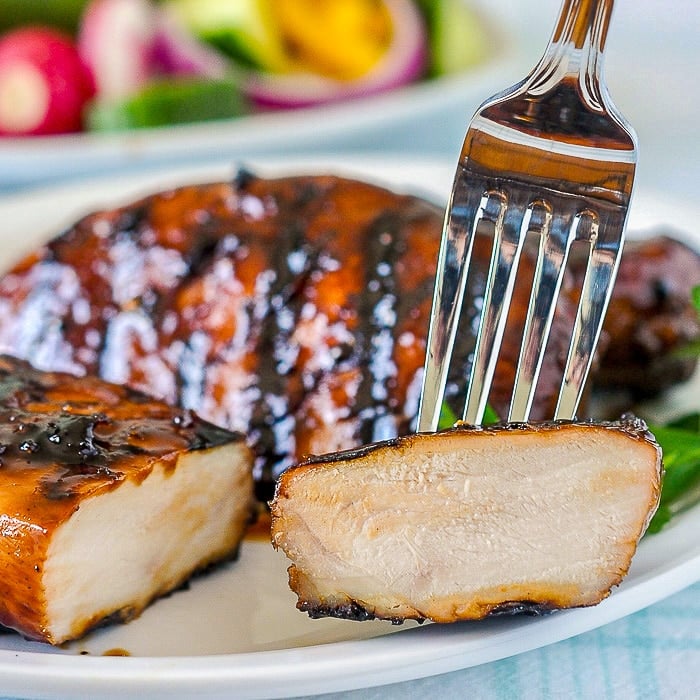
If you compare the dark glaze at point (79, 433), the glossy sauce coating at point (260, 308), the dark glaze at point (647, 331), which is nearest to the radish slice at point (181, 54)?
the glossy sauce coating at point (260, 308)

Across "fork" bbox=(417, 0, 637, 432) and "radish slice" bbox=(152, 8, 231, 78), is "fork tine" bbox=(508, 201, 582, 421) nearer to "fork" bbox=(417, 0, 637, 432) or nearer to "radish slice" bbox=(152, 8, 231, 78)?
"fork" bbox=(417, 0, 637, 432)

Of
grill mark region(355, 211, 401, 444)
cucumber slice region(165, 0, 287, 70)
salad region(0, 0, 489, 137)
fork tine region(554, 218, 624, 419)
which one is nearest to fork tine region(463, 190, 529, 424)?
fork tine region(554, 218, 624, 419)

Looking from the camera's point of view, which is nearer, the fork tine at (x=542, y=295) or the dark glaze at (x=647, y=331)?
the fork tine at (x=542, y=295)

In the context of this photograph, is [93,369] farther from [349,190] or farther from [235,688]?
[235,688]

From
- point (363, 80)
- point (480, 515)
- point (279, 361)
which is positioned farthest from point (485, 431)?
point (363, 80)

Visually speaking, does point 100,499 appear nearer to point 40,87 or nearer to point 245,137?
point 245,137

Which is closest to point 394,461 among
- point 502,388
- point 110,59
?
point 502,388

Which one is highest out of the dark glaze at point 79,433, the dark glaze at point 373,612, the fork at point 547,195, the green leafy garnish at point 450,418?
the fork at point 547,195

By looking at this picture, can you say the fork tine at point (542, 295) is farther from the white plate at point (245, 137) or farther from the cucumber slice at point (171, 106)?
the cucumber slice at point (171, 106)
